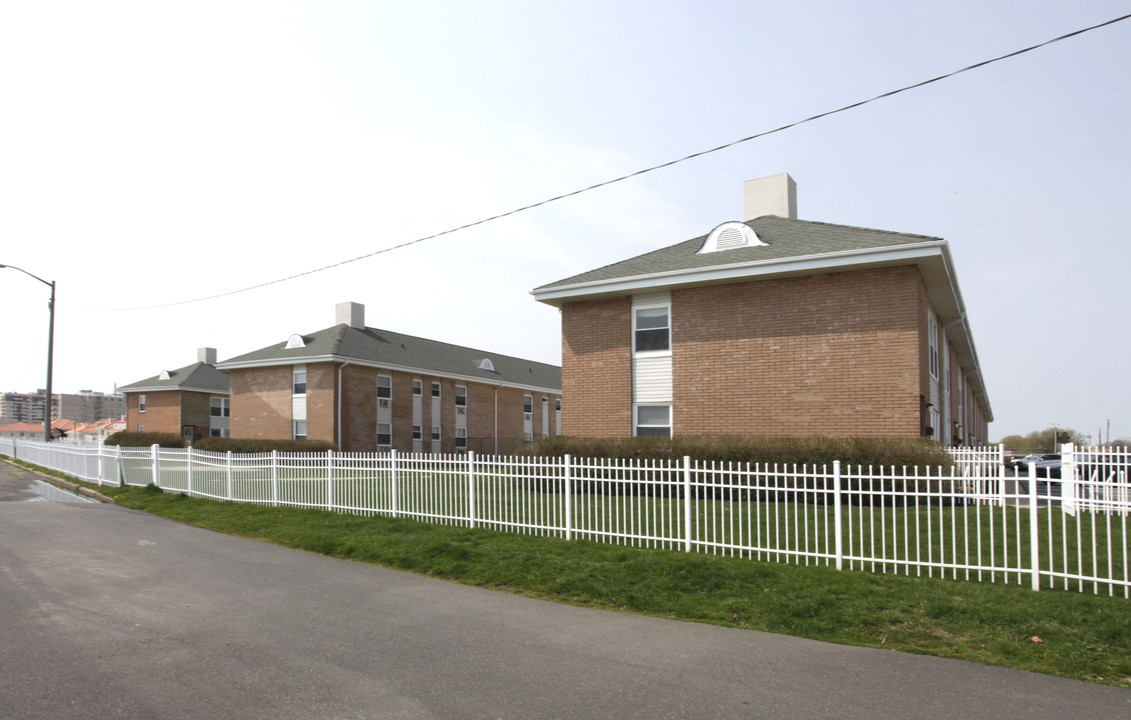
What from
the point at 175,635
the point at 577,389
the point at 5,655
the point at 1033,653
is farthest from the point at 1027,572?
the point at 577,389

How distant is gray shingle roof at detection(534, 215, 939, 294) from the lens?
632 inches

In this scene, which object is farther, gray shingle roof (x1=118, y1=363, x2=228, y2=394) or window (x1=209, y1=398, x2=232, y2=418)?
window (x1=209, y1=398, x2=232, y2=418)

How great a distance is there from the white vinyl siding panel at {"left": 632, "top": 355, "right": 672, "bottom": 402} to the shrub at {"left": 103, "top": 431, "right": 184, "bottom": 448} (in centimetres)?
2977

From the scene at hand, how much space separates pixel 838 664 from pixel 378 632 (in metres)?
3.72

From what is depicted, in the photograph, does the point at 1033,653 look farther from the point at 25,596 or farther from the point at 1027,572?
Answer: the point at 25,596

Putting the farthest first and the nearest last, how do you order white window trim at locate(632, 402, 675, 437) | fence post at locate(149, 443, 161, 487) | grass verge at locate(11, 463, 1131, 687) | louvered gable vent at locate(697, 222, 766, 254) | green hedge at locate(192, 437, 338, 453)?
1. green hedge at locate(192, 437, 338, 453)
2. white window trim at locate(632, 402, 675, 437)
3. louvered gable vent at locate(697, 222, 766, 254)
4. fence post at locate(149, 443, 161, 487)
5. grass verge at locate(11, 463, 1131, 687)

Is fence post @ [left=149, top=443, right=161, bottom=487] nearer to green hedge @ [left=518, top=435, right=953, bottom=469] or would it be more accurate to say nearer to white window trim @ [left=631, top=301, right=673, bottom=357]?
green hedge @ [left=518, top=435, right=953, bottom=469]

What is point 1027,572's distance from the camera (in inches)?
302

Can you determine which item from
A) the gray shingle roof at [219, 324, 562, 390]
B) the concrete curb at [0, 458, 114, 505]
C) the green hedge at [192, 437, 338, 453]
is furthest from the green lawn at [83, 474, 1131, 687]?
the gray shingle roof at [219, 324, 562, 390]

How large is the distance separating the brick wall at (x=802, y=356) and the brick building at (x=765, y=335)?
2 centimetres

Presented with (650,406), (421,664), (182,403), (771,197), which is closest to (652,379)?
(650,406)

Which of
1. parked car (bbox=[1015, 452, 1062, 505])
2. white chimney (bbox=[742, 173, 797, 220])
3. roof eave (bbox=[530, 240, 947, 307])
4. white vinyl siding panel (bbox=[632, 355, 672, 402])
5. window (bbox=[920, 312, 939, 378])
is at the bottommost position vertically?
parked car (bbox=[1015, 452, 1062, 505])

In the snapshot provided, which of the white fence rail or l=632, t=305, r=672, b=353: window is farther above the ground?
l=632, t=305, r=672, b=353: window

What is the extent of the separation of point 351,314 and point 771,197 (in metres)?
24.6
